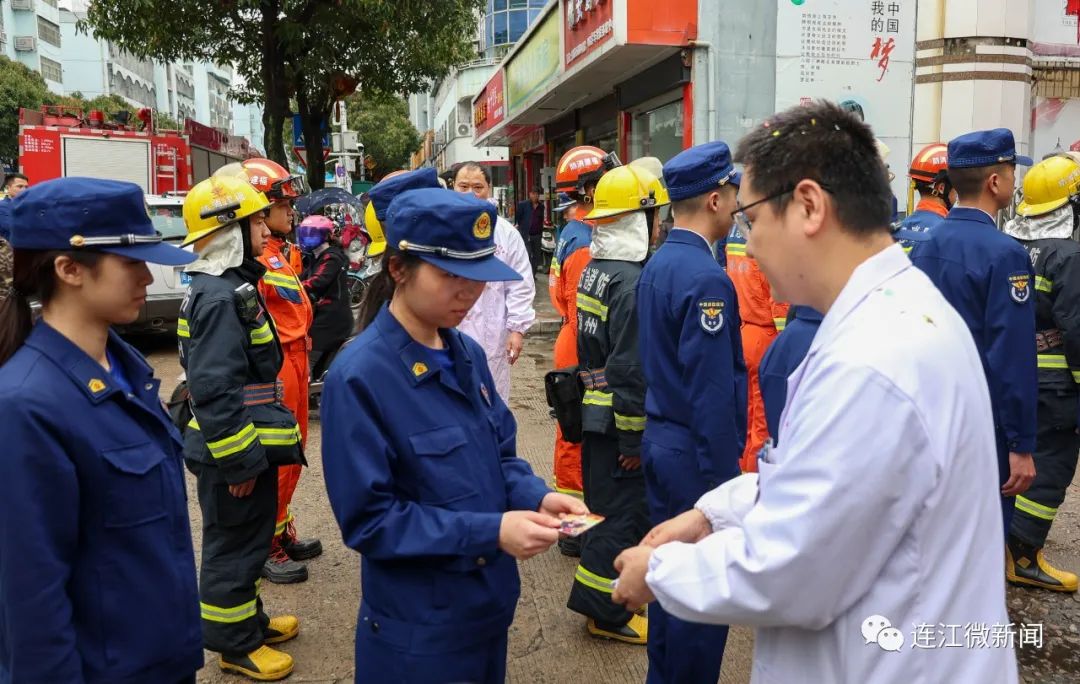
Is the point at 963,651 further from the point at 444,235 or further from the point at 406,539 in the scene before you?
the point at 444,235

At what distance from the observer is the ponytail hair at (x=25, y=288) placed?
201 centimetres

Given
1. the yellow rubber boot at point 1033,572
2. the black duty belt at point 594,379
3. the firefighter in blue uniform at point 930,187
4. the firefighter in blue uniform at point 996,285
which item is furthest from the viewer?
the firefighter in blue uniform at point 930,187

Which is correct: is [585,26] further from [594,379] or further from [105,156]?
[105,156]

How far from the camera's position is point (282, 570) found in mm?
4574

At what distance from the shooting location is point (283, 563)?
15.2ft

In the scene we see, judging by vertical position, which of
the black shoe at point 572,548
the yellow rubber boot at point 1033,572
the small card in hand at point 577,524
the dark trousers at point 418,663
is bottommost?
the black shoe at point 572,548

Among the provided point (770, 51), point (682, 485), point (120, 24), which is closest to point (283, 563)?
point (682, 485)

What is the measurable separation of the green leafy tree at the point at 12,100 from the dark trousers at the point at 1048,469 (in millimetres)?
45790

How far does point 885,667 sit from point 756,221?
2.64ft

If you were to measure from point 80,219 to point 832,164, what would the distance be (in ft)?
5.57

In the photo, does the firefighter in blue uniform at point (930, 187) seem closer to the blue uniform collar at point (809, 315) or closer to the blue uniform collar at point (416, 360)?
the blue uniform collar at point (809, 315)

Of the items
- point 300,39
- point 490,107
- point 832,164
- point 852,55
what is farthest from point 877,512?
point 490,107

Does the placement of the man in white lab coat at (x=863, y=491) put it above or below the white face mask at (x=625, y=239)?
below

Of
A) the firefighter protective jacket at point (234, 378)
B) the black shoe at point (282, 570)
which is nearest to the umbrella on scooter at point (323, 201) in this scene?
the black shoe at point (282, 570)
